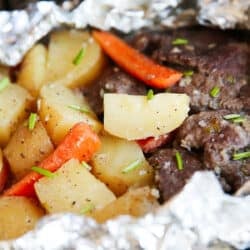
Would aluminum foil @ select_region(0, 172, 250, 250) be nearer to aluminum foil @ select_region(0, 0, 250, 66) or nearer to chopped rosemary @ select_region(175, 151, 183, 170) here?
chopped rosemary @ select_region(175, 151, 183, 170)

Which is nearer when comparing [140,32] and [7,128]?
[7,128]

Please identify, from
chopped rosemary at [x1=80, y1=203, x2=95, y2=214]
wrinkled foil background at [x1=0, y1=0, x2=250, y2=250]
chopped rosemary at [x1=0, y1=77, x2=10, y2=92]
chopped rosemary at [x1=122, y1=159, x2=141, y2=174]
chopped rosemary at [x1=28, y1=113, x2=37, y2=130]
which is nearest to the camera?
wrinkled foil background at [x1=0, y1=0, x2=250, y2=250]

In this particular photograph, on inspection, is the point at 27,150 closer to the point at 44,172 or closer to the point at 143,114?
the point at 44,172

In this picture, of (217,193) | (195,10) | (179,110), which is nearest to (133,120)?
(179,110)

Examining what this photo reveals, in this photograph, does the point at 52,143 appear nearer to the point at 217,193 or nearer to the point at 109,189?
the point at 109,189

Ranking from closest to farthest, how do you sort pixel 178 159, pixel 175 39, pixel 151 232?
pixel 151 232 < pixel 178 159 < pixel 175 39

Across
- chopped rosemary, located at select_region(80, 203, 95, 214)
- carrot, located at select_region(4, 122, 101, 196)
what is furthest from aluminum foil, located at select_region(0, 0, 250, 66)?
chopped rosemary, located at select_region(80, 203, 95, 214)

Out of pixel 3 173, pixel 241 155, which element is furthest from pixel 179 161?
pixel 3 173
